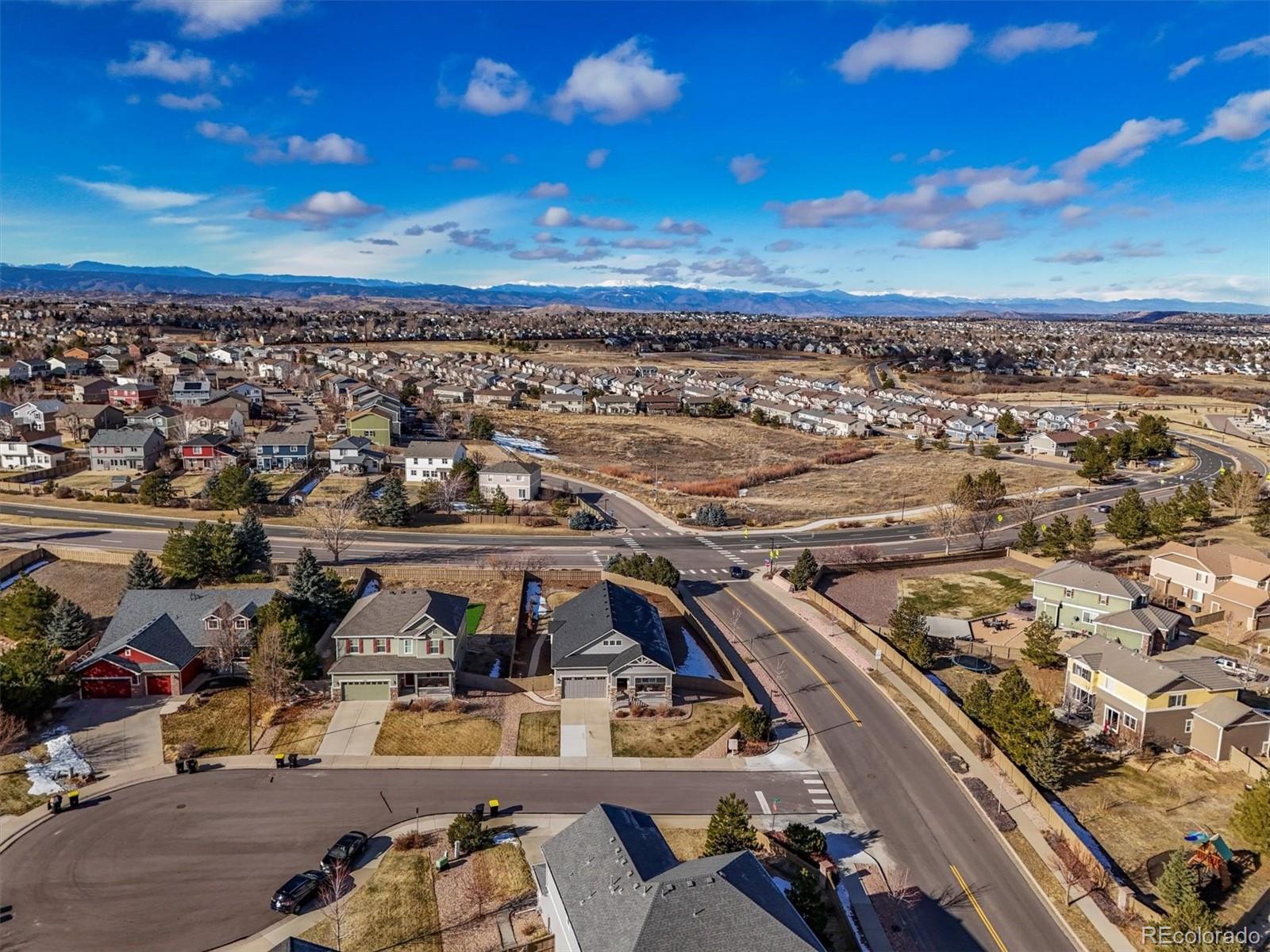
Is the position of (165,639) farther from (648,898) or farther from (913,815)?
(913,815)

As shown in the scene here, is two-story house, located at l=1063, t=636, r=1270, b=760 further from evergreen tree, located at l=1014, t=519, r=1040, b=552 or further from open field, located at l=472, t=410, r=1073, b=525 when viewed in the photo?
open field, located at l=472, t=410, r=1073, b=525

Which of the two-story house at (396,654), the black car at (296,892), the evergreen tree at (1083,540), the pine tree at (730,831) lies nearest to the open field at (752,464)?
the evergreen tree at (1083,540)

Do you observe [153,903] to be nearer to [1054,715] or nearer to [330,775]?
[330,775]

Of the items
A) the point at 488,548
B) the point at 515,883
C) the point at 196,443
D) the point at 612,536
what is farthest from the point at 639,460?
the point at 515,883

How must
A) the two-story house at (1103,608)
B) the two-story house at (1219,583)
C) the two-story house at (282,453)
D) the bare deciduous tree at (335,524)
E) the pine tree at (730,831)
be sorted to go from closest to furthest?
the pine tree at (730,831) → the two-story house at (1103,608) → the two-story house at (1219,583) → the bare deciduous tree at (335,524) → the two-story house at (282,453)

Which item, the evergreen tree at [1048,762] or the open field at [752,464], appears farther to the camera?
the open field at [752,464]

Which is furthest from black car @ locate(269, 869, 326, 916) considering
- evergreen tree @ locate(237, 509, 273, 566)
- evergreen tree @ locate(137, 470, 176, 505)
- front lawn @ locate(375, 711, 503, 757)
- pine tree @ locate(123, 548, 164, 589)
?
evergreen tree @ locate(137, 470, 176, 505)

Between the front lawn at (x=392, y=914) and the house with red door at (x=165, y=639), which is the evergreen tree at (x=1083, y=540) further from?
the house with red door at (x=165, y=639)
